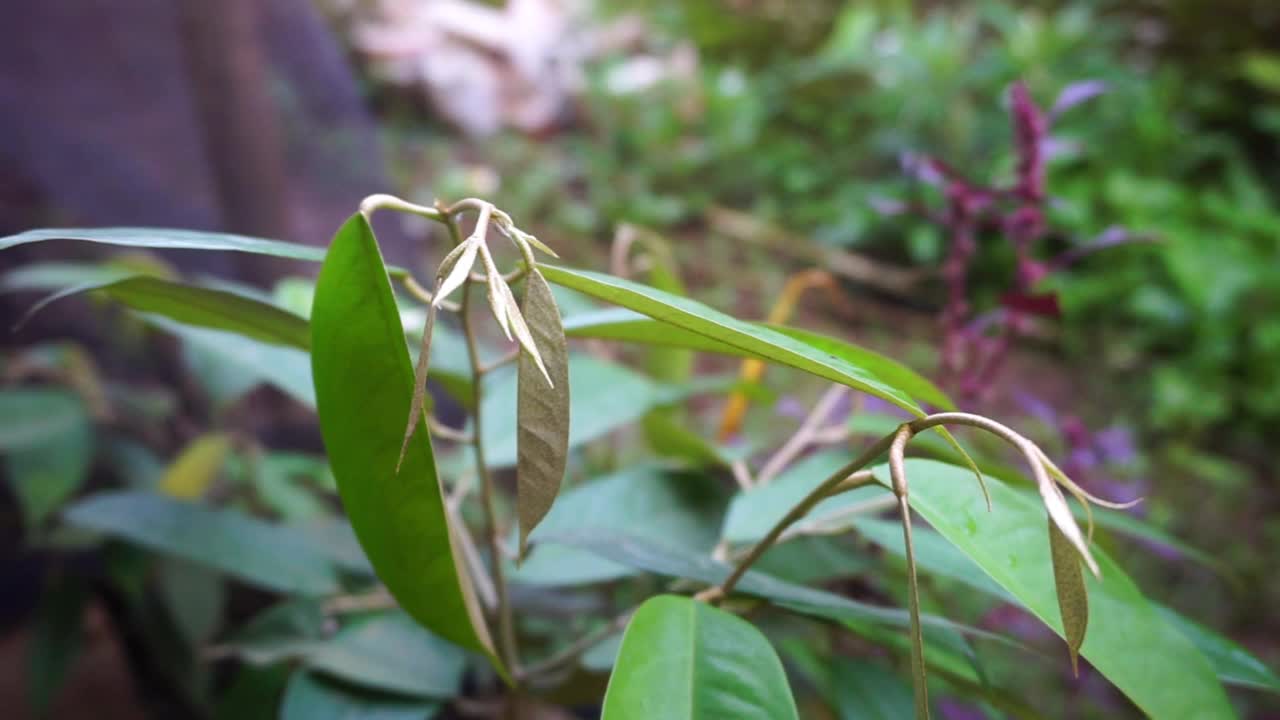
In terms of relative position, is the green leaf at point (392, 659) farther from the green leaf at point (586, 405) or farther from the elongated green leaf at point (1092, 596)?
the elongated green leaf at point (1092, 596)

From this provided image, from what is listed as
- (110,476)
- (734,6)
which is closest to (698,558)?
(110,476)

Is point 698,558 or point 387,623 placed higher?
point 698,558

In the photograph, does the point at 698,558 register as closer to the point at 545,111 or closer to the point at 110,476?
the point at 110,476

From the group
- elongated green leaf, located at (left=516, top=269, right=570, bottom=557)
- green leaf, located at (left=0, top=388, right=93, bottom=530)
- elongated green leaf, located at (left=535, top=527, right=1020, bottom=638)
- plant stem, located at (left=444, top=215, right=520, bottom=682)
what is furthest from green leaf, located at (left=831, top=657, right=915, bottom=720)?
green leaf, located at (left=0, top=388, right=93, bottom=530)

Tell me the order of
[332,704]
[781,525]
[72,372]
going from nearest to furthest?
1. [781,525]
2. [332,704]
3. [72,372]

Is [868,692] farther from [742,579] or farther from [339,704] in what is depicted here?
[339,704]

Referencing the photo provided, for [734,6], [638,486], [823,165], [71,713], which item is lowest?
[71,713]

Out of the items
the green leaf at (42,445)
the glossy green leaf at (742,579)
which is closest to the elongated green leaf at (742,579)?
the glossy green leaf at (742,579)
